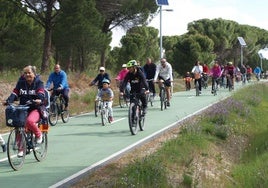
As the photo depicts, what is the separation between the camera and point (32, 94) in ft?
32.9

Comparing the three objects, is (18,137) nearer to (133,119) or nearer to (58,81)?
(133,119)

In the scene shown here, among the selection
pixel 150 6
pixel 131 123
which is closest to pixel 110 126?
pixel 131 123

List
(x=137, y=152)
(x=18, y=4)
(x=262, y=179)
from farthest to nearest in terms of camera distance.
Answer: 1. (x=18, y=4)
2. (x=137, y=152)
3. (x=262, y=179)

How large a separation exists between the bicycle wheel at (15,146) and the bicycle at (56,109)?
6753mm

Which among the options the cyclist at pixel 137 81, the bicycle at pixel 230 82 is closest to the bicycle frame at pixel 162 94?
the cyclist at pixel 137 81

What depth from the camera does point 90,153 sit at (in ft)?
37.7

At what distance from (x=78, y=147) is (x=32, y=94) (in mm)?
2629

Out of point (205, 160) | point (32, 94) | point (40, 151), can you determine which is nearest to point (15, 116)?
point (32, 94)

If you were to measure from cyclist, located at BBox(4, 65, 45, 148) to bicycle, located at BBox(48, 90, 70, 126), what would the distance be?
6.41 metres

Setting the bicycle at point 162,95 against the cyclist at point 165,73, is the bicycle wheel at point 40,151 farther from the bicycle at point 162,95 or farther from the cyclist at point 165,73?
the cyclist at point 165,73

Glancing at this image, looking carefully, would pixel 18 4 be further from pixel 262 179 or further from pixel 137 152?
pixel 262 179

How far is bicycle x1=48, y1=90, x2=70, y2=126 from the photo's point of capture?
16719 millimetres

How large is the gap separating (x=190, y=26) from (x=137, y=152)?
70.6 m

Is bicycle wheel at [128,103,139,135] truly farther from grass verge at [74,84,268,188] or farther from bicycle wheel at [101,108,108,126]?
bicycle wheel at [101,108,108,126]
